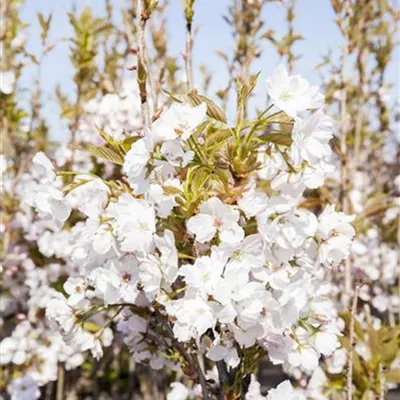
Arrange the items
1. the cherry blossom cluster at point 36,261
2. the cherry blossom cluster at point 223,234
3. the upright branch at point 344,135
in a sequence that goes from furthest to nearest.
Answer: the cherry blossom cluster at point 36,261 < the upright branch at point 344,135 < the cherry blossom cluster at point 223,234

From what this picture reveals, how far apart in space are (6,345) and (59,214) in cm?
166

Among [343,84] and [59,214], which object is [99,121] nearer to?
[343,84]

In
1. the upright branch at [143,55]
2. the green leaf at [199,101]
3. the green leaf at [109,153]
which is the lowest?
the green leaf at [109,153]

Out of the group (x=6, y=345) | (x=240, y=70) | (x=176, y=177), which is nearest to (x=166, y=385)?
(x=6, y=345)

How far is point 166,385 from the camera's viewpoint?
3287 millimetres

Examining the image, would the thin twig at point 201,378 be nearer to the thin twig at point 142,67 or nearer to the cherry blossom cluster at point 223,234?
the cherry blossom cluster at point 223,234

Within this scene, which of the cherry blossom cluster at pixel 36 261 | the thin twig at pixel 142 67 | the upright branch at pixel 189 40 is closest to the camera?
the thin twig at pixel 142 67

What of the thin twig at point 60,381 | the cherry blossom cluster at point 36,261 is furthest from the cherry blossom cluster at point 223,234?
the thin twig at point 60,381

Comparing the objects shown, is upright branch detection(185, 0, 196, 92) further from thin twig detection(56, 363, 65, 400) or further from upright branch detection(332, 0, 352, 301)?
thin twig detection(56, 363, 65, 400)

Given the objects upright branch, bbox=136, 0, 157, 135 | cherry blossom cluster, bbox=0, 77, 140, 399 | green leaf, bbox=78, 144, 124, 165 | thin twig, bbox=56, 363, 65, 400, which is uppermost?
upright branch, bbox=136, 0, 157, 135

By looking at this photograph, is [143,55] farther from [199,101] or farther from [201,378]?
[201,378]

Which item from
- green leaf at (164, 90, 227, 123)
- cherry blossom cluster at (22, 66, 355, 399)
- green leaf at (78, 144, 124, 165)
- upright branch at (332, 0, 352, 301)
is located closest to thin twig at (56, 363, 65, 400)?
upright branch at (332, 0, 352, 301)

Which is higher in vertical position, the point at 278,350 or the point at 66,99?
the point at 66,99

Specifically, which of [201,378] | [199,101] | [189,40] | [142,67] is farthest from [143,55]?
[201,378]
